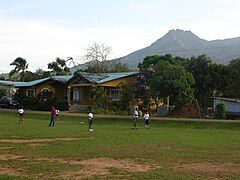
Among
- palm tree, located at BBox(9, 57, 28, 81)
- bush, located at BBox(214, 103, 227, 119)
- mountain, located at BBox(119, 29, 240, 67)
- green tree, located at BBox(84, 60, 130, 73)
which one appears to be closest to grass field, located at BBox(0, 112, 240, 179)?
bush, located at BBox(214, 103, 227, 119)

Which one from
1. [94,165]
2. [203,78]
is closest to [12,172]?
[94,165]

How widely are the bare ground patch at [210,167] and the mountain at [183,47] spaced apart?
135975 mm

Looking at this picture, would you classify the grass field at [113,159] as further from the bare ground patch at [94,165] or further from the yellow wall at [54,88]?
the yellow wall at [54,88]

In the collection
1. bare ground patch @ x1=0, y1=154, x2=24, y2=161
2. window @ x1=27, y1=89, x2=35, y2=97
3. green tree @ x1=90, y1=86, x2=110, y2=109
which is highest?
window @ x1=27, y1=89, x2=35, y2=97

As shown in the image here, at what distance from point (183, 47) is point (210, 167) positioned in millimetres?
161516

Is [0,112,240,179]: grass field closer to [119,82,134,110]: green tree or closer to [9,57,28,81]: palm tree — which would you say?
[119,82,134,110]: green tree

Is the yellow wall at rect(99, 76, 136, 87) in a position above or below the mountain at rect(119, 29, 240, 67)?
below

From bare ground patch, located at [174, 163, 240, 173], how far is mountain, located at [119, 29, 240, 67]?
13598cm

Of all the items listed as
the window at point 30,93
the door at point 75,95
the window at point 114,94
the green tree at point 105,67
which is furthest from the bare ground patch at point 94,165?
the green tree at point 105,67

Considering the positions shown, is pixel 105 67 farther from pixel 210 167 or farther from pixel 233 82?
pixel 210 167

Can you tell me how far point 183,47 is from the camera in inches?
6826

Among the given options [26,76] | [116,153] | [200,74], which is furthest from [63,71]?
[116,153]

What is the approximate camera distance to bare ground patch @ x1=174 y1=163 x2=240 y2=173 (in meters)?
13.9

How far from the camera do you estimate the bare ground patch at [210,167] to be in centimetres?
1395
